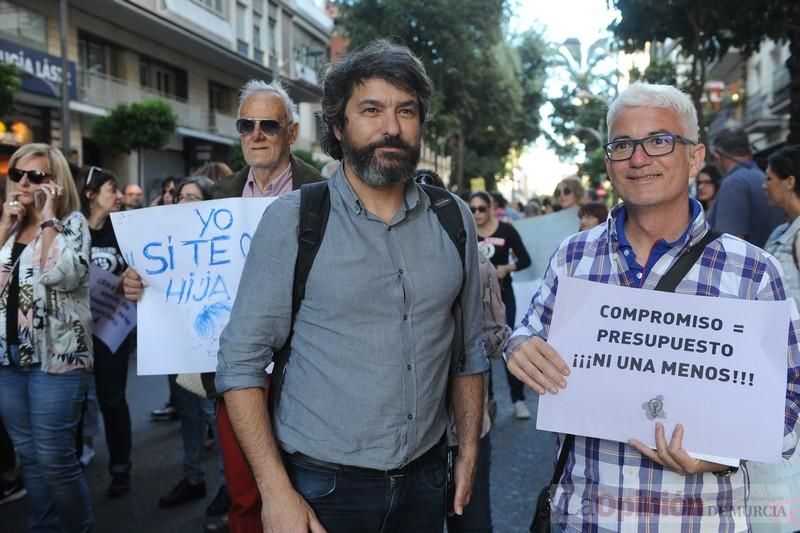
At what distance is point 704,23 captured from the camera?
732 centimetres

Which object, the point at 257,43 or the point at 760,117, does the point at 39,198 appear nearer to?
the point at 257,43

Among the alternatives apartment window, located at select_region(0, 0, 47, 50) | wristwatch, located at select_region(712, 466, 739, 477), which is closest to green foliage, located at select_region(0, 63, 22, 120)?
apartment window, located at select_region(0, 0, 47, 50)

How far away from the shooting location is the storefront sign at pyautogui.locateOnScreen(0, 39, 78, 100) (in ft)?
59.2

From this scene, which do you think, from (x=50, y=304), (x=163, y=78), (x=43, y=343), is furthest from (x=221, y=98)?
(x=43, y=343)

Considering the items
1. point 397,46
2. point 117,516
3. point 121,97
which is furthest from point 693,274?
point 121,97

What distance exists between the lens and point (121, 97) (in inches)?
924

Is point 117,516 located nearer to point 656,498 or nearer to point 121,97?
point 656,498

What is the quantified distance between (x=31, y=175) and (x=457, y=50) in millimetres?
24633

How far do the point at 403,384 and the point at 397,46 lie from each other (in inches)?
39.2

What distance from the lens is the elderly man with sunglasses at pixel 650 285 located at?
189 cm

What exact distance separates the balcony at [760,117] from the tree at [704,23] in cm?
2444

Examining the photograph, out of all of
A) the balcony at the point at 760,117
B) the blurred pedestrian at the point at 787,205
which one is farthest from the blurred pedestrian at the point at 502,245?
the balcony at the point at 760,117

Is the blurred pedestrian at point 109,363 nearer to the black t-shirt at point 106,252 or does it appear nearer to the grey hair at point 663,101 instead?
the black t-shirt at point 106,252

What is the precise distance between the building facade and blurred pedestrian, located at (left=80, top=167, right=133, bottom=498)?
11.4 m
